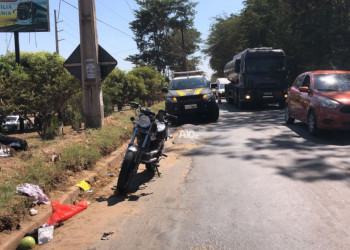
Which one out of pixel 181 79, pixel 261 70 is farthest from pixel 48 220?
pixel 261 70

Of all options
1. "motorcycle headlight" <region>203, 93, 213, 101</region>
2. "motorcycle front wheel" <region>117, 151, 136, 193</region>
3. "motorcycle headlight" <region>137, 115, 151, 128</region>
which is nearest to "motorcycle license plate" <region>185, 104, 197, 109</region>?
"motorcycle headlight" <region>203, 93, 213, 101</region>

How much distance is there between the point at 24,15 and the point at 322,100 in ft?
90.9

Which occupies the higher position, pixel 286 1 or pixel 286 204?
pixel 286 1

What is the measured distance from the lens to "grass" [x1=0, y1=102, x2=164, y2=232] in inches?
172

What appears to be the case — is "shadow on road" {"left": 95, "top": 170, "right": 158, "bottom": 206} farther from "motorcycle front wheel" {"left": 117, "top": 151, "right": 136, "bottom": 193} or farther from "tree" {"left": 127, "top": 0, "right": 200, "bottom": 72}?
"tree" {"left": 127, "top": 0, "right": 200, "bottom": 72}

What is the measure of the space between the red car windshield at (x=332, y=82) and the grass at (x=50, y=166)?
5.42 metres

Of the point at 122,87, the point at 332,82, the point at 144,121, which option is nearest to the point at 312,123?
the point at 332,82

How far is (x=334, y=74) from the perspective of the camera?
1054 centimetres

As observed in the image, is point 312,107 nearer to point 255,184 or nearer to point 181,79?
point 255,184

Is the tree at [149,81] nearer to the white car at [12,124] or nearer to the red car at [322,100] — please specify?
the white car at [12,124]

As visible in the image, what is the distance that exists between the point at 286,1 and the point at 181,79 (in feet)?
40.5

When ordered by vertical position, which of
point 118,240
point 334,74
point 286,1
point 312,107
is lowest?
point 118,240

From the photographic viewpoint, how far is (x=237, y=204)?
488 centimetres

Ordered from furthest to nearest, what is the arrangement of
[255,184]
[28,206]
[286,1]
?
[286,1] < [255,184] < [28,206]
